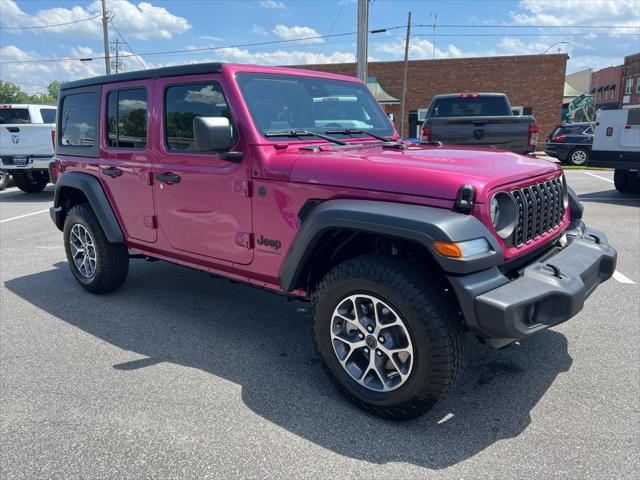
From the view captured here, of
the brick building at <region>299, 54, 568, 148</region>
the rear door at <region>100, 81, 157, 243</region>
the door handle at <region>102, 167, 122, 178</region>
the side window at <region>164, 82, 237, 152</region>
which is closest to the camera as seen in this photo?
the side window at <region>164, 82, 237, 152</region>

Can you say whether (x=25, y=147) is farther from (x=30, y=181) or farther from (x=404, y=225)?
(x=404, y=225)

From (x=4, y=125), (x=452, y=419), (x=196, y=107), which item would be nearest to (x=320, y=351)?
(x=452, y=419)

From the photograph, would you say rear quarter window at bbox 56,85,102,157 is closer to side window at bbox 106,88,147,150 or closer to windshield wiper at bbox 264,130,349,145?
side window at bbox 106,88,147,150

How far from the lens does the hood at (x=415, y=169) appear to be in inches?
102

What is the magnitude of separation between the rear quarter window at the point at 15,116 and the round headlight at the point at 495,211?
44.7ft

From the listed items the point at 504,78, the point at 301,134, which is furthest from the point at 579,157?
the point at 301,134

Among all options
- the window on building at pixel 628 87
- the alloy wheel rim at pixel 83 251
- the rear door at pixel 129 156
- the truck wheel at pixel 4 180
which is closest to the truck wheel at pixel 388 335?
the rear door at pixel 129 156

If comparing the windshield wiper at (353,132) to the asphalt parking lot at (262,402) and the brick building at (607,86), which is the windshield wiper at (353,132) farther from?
the brick building at (607,86)

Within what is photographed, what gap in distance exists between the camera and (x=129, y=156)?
4.21 m

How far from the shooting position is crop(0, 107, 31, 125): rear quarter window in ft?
43.3

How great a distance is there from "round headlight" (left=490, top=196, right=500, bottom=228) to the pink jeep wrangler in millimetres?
10

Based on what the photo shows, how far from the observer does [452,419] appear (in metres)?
2.86

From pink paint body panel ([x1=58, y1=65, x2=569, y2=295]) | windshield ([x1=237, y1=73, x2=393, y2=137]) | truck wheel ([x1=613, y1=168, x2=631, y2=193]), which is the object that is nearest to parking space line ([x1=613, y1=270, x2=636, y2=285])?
pink paint body panel ([x1=58, y1=65, x2=569, y2=295])

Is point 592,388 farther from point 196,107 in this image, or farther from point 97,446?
point 196,107
